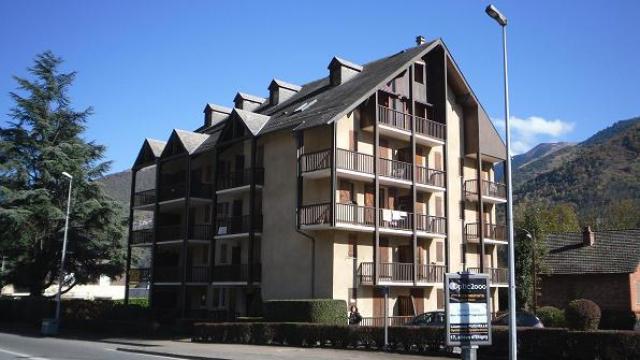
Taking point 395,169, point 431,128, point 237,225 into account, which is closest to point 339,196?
point 395,169

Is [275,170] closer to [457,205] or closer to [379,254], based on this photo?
[379,254]

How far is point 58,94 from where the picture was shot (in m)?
48.2

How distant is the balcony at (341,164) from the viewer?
3294 cm

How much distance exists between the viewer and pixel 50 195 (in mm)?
45812

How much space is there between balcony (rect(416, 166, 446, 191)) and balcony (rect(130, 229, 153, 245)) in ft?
67.5

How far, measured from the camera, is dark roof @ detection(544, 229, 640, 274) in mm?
42281

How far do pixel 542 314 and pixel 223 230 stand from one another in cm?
2003

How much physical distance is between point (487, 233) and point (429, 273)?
7477 millimetres

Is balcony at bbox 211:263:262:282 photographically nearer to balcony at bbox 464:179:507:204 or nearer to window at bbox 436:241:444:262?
window at bbox 436:241:444:262

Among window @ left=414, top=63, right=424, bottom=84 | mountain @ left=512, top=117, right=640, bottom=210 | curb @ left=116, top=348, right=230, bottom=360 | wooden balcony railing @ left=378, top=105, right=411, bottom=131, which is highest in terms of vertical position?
mountain @ left=512, top=117, right=640, bottom=210

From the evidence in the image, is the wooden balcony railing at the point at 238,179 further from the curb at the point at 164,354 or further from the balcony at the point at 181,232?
the curb at the point at 164,354

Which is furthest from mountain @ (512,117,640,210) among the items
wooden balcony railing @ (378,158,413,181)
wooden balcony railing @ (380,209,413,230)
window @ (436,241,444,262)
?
wooden balcony railing @ (380,209,413,230)

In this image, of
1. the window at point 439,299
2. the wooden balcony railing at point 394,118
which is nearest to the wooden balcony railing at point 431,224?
the window at point 439,299

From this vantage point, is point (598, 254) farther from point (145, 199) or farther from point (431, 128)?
point (145, 199)
